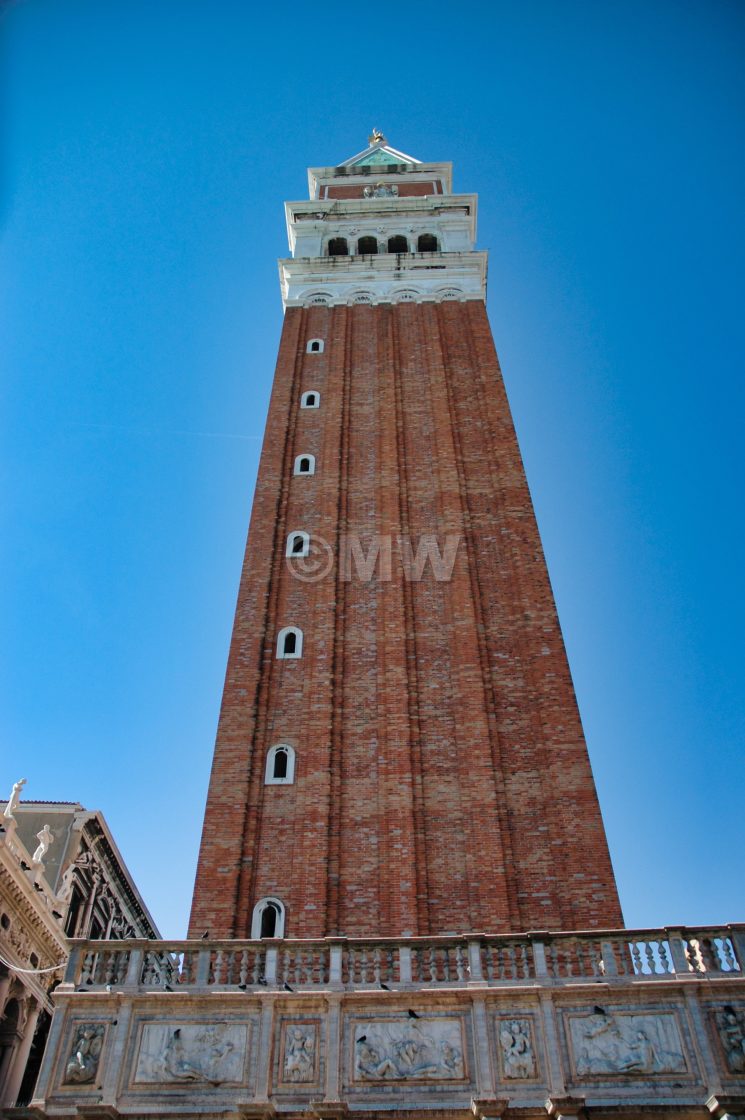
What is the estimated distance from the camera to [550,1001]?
42.9 feet

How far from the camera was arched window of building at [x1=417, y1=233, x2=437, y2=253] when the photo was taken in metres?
36.0

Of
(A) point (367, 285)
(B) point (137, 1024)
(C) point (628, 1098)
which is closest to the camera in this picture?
(C) point (628, 1098)

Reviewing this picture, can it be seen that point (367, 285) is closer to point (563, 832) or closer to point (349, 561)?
point (349, 561)

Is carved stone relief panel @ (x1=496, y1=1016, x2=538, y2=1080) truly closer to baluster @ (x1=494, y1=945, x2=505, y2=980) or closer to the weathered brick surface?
baluster @ (x1=494, y1=945, x2=505, y2=980)

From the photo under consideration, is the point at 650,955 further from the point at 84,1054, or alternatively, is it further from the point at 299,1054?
the point at 84,1054

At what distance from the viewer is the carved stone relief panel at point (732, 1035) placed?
12.5 meters

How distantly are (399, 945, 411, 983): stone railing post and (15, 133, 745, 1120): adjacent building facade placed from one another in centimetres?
4

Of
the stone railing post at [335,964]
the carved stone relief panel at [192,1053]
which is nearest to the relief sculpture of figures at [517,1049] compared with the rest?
the stone railing post at [335,964]

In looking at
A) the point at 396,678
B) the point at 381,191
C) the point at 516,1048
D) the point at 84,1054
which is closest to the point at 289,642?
the point at 396,678

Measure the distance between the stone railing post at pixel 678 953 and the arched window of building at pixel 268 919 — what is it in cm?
638

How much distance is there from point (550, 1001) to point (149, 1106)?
5.11 meters

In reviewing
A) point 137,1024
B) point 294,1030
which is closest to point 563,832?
point 294,1030

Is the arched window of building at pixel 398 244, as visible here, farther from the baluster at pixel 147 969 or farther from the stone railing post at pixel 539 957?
the baluster at pixel 147 969

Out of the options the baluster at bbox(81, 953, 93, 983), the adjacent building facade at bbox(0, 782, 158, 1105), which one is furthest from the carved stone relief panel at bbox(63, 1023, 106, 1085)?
the adjacent building facade at bbox(0, 782, 158, 1105)
